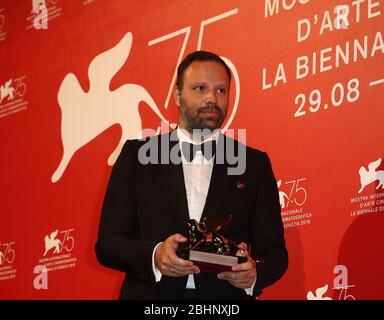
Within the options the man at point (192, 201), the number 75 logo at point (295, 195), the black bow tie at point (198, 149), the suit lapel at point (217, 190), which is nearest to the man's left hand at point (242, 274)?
the man at point (192, 201)

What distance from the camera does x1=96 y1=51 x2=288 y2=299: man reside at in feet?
8.94

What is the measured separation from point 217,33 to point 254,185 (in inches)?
49.7

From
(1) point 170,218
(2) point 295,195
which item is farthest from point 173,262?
(2) point 295,195

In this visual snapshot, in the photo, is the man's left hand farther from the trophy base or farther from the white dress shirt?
the white dress shirt

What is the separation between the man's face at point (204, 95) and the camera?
2.96 metres

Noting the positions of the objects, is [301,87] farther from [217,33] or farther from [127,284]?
[127,284]

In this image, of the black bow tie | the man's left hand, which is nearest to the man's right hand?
the man's left hand

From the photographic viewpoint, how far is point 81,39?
4.79m

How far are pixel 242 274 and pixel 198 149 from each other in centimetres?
65

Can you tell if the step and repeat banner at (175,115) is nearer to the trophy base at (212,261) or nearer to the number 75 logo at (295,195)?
the number 75 logo at (295,195)

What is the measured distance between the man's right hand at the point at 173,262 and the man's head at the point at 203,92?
2.02 ft

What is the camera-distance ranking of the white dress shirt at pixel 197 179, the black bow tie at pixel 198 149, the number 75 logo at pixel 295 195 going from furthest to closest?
the number 75 logo at pixel 295 195 < the black bow tie at pixel 198 149 < the white dress shirt at pixel 197 179

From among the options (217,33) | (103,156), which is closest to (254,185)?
(217,33)

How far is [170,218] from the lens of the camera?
2816mm
